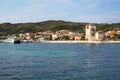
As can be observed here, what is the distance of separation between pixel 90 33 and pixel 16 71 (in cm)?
15494

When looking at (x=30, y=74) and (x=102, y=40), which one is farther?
(x=102, y=40)

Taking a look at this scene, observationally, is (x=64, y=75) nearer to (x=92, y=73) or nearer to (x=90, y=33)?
(x=92, y=73)

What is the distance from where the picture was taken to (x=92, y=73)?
3066cm

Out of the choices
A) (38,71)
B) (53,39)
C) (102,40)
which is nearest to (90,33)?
(102,40)

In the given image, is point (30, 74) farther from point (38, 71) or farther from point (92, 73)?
point (92, 73)

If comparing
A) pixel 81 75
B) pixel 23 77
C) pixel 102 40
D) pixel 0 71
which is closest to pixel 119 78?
pixel 81 75

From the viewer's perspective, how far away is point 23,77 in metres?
28.2

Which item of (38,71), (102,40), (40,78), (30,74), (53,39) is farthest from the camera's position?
(53,39)

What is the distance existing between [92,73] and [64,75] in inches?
106

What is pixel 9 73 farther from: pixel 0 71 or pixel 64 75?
pixel 64 75

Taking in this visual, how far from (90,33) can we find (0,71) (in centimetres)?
15504

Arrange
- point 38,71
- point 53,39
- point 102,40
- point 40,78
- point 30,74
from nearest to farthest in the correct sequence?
point 40,78 < point 30,74 < point 38,71 < point 102,40 < point 53,39

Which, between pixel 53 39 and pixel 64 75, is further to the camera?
pixel 53 39

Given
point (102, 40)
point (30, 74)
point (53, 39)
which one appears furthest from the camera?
point (53, 39)
